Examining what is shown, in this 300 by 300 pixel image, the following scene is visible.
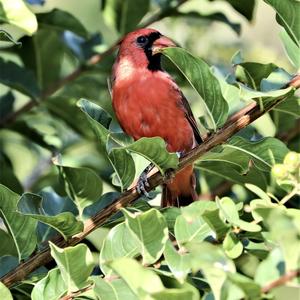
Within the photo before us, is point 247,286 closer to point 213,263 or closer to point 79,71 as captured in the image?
point 213,263

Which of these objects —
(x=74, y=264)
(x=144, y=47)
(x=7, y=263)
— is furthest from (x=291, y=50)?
(x=144, y=47)

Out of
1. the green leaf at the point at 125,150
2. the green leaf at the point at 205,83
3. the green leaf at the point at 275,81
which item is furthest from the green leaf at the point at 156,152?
the green leaf at the point at 275,81

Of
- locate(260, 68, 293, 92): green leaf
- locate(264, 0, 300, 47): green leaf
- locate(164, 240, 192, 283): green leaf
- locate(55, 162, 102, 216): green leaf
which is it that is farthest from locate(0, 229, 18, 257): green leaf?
locate(264, 0, 300, 47): green leaf

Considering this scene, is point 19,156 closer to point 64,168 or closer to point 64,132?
point 64,132

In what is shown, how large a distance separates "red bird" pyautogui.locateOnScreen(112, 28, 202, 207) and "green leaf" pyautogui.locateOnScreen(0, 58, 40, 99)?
0.40m

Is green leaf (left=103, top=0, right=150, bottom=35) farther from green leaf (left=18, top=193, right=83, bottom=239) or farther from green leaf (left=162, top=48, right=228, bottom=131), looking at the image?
green leaf (left=18, top=193, right=83, bottom=239)

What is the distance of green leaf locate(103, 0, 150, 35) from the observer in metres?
3.25

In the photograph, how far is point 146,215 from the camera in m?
1.73

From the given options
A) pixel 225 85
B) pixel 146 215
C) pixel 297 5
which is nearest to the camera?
pixel 146 215

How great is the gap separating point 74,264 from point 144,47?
185 centimetres

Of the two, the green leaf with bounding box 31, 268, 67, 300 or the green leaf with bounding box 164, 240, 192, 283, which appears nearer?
the green leaf with bounding box 164, 240, 192, 283

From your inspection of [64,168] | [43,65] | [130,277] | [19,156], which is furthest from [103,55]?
[130,277]

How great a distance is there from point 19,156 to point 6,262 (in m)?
1.54

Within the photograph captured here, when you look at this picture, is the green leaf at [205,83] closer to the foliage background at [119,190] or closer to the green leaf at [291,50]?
the foliage background at [119,190]
